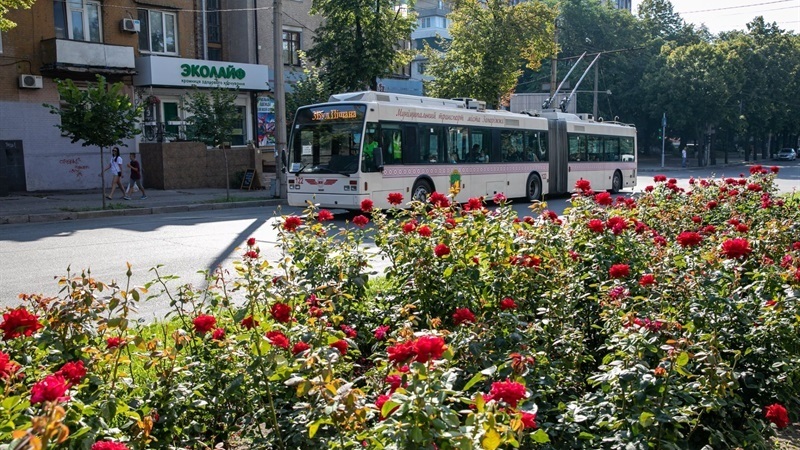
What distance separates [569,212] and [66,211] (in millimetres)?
17828

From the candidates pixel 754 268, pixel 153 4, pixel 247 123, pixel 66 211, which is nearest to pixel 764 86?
pixel 247 123

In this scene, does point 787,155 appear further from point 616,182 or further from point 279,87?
point 279,87

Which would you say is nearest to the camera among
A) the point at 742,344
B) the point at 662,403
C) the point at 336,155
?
the point at 662,403

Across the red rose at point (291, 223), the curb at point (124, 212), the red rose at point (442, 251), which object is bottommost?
the curb at point (124, 212)

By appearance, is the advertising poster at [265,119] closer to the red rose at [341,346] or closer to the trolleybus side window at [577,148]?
the trolleybus side window at [577,148]

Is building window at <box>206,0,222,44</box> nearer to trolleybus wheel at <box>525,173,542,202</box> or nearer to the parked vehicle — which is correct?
trolleybus wheel at <box>525,173,542,202</box>

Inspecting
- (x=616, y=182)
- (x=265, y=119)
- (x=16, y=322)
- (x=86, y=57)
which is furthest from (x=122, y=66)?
(x=16, y=322)

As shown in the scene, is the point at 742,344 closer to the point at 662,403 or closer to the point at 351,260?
the point at 662,403

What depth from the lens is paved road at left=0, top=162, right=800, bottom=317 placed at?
10.6 m

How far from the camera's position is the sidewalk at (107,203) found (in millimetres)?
20516

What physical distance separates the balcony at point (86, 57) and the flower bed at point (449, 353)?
81.9ft

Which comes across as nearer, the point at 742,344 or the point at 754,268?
the point at 742,344

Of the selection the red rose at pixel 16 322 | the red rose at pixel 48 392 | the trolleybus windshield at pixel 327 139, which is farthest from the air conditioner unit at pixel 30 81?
the red rose at pixel 48 392

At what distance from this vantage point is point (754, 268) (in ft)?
21.0
